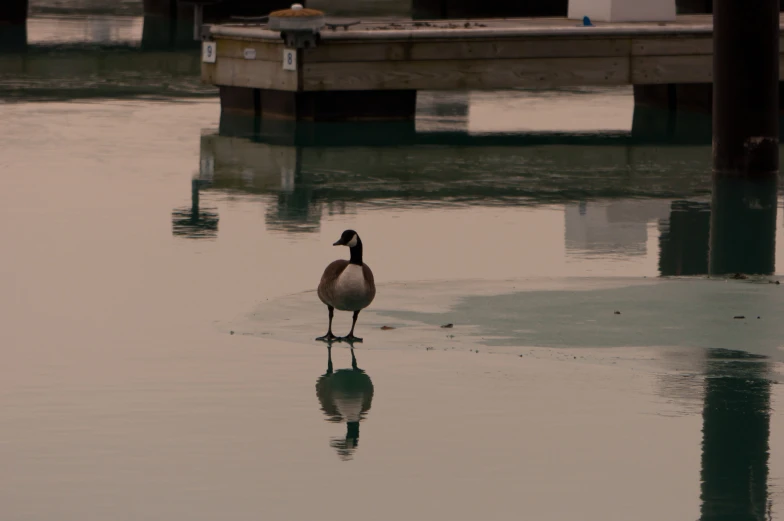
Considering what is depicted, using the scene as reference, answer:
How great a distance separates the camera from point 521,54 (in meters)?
23.2

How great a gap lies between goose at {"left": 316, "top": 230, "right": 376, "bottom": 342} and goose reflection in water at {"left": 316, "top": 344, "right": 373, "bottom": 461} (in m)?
0.40

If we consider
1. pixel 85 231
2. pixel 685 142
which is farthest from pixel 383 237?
pixel 685 142

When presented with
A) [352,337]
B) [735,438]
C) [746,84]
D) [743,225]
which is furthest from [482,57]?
[735,438]

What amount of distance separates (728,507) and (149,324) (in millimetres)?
4903

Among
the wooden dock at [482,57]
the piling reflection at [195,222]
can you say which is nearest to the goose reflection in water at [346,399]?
the piling reflection at [195,222]

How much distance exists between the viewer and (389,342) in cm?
1076

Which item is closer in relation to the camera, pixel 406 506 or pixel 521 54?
pixel 406 506

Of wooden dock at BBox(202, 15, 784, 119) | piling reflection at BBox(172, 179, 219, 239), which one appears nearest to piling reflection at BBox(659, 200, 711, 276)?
piling reflection at BBox(172, 179, 219, 239)

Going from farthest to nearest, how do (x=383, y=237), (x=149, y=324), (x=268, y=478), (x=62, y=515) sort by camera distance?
(x=383, y=237)
(x=149, y=324)
(x=268, y=478)
(x=62, y=515)

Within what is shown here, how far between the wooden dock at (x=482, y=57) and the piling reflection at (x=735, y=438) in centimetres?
1300

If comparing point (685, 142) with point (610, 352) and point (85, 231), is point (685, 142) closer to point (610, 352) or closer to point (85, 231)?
point (85, 231)

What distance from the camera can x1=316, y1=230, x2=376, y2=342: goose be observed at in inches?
417

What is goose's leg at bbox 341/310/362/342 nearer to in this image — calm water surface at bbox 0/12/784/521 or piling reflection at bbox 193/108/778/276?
calm water surface at bbox 0/12/784/521

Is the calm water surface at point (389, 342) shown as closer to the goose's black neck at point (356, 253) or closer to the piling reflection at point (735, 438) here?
the piling reflection at point (735, 438)
